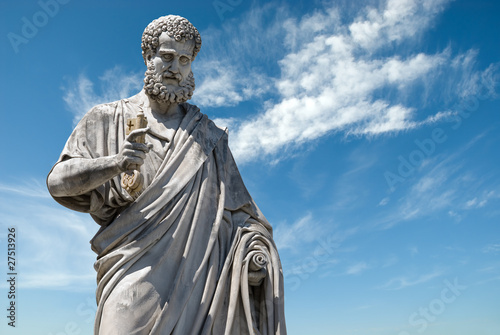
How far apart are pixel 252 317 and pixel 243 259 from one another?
0.69 m

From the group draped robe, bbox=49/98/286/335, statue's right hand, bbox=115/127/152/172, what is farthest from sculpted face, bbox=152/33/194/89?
statue's right hand, bbox=115/127/152/172

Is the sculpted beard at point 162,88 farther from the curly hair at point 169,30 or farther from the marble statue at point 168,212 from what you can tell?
the curly hair at point 169,30

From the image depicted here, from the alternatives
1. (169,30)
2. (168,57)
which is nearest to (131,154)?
(168,57)

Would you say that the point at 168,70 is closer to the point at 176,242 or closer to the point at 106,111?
the point at 106,111

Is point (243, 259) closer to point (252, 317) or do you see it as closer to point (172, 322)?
point (252, 317)

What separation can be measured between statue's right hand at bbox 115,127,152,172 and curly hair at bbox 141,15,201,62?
57.0 inches

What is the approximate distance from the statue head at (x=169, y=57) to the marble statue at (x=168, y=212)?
0.01 m

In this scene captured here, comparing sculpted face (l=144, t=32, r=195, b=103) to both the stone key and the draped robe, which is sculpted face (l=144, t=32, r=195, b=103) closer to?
the draped robe

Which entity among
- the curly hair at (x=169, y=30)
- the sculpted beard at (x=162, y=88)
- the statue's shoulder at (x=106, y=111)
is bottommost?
the statue's shoulder at (x=106, y=111)

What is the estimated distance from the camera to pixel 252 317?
20.8 feet

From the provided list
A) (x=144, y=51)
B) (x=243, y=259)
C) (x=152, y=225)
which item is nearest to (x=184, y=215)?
(x=152, y=225)

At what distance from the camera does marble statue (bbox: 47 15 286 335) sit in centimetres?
582

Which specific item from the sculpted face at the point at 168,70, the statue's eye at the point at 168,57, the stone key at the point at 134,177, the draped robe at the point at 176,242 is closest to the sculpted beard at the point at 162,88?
the sculpted face at the point at 168,70

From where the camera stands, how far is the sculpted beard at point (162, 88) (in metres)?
6.74
